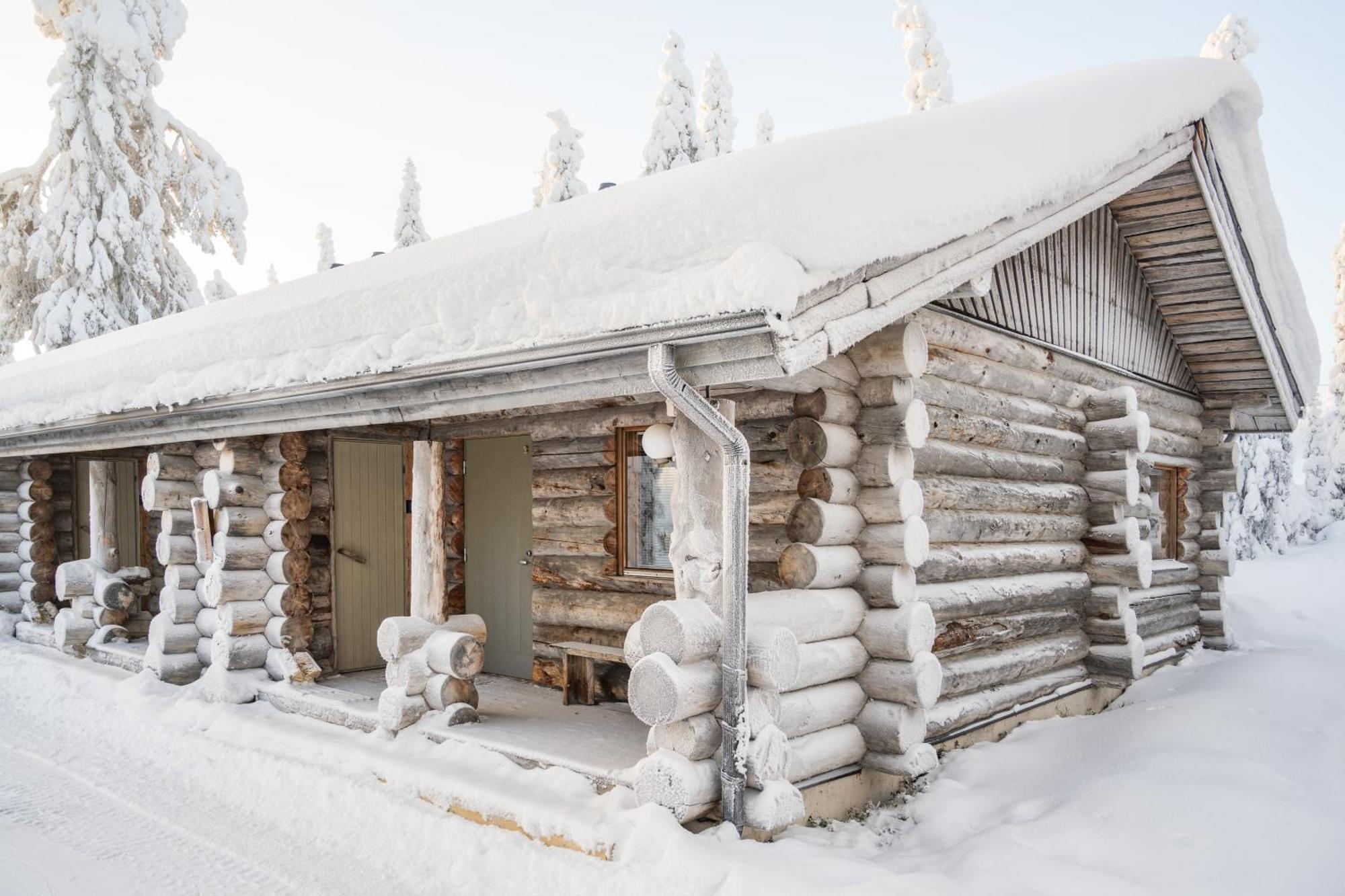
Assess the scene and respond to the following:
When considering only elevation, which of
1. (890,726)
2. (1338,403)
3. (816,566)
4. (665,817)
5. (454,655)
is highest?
(1338,403)

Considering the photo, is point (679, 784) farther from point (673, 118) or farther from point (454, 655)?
point (673, 118)

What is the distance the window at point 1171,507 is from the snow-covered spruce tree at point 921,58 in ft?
47.2

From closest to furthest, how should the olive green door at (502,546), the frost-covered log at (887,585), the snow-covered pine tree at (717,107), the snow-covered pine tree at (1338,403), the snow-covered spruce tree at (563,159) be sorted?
the frost-covered log at (887,585) → the olive green door at (502,546) → the snow-covered pine tree at (1338,403) → the snow-covered spruce tree at (563,159) → the snow-covered pine tree at (717,107)

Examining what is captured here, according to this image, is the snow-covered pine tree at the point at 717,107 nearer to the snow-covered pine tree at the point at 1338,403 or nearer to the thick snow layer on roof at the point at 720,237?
the snow-covered pine tree at the point at 1338,403

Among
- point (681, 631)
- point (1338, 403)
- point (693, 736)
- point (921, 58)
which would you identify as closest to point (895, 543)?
point (681, 631)

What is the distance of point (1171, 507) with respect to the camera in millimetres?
10344

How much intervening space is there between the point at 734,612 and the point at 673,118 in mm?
22106

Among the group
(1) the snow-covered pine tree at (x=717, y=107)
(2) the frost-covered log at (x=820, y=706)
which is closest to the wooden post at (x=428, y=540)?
(2) the frost-covered log at (x=820, y=706)

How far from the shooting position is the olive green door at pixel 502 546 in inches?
332

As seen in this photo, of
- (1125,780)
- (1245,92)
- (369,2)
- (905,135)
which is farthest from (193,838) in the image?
(369,2)

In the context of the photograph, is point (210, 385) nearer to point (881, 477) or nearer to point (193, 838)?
point (193, 838)

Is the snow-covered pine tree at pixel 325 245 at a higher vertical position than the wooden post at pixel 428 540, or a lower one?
higher

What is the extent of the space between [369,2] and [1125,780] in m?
13.4

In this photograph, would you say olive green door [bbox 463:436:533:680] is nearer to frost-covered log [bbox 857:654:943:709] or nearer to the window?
frost-covered log [bbox 857:654:943:709]
